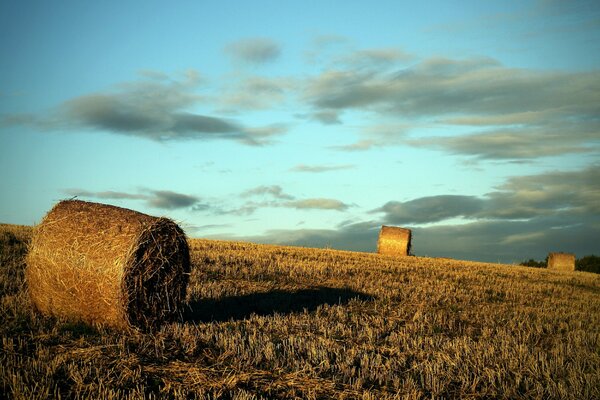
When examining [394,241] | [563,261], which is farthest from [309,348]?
[563,261]

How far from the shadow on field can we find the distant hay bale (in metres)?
0.72

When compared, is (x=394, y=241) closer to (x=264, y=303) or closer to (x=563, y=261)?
(x=563, y=261)

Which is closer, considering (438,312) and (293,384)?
(293,384)

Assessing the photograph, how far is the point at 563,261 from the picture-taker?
36.9 meters

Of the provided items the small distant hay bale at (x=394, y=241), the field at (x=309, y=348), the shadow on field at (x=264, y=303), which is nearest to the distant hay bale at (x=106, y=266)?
the field at (x=309, y=348)

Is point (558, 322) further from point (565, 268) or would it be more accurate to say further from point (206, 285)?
point (565, 268)

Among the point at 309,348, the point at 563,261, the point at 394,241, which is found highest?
the point at 394,241

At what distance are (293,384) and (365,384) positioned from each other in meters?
0.94

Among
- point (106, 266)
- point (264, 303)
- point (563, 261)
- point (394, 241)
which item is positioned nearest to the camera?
point (106, 266)

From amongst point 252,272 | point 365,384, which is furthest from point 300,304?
point 365,384

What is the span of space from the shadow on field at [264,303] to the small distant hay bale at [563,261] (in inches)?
1053

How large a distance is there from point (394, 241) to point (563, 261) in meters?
14.0

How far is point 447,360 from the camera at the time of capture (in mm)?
8273

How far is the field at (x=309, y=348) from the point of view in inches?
259
